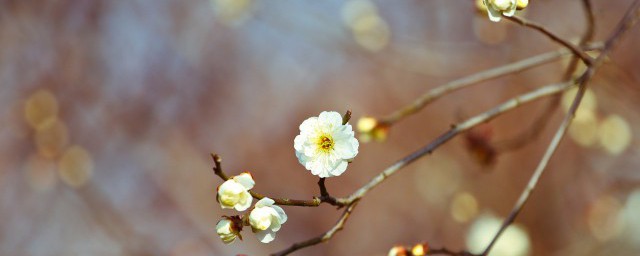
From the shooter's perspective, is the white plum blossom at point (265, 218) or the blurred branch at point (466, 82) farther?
the blurred branch at point (466, 82)

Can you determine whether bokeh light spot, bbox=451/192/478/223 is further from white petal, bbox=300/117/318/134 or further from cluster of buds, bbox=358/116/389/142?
white petal, bbox=300/117/318/134

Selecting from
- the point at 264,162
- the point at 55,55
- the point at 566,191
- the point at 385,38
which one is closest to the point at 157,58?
the point at 55,55

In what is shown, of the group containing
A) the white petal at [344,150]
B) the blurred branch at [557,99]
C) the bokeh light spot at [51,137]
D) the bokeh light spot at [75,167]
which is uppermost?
the bokeh light spot at [51,137]

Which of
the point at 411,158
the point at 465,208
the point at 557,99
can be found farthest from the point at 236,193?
the point at 465,208

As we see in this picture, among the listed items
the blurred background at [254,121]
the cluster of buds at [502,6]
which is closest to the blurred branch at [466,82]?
the cluster of buds at [502,6]

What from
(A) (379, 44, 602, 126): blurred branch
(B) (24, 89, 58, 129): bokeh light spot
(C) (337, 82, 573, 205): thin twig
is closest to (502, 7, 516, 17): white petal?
(C) (337, 82, 573, 205): thin twig

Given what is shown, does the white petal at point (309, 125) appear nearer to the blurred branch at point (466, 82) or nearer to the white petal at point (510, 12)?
the white petal at point (510, 12)

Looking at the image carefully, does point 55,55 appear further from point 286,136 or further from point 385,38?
point 385,38
